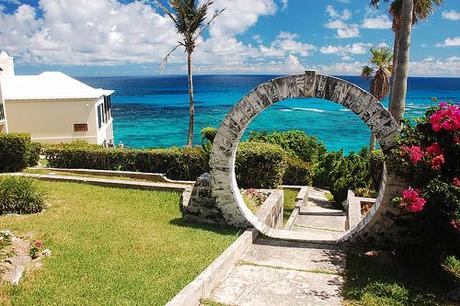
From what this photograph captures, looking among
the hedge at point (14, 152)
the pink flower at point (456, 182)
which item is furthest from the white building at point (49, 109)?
the pink flower at point (456, 182)

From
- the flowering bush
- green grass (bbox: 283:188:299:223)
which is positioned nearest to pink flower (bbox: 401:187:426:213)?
the flowering bush

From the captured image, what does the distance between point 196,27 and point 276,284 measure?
2033cm

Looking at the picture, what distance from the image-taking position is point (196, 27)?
24.4 meters

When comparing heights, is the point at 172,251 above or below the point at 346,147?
above

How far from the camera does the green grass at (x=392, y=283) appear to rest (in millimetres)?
6293

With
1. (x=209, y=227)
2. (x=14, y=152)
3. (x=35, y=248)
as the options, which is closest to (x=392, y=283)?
(x=209, y=227)

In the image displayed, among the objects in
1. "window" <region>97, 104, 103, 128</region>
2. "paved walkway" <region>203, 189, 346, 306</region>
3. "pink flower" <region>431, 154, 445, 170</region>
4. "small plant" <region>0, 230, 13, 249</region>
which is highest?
"pink flower" <region>431, 154, 445, 170</region>

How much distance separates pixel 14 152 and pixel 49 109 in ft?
39.1

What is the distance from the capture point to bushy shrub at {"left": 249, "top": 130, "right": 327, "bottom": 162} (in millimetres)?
22844

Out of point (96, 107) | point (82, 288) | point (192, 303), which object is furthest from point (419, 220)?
point (96, 107)

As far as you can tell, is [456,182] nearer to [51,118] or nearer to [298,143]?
[298,143]

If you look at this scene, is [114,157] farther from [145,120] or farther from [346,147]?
[145,120]

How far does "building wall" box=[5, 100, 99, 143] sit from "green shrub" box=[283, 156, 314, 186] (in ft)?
54.0

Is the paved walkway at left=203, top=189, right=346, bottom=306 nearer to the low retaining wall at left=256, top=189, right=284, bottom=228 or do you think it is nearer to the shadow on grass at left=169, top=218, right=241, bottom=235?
the shadow on grass at left=169, top=218, right=241, bottom=235
